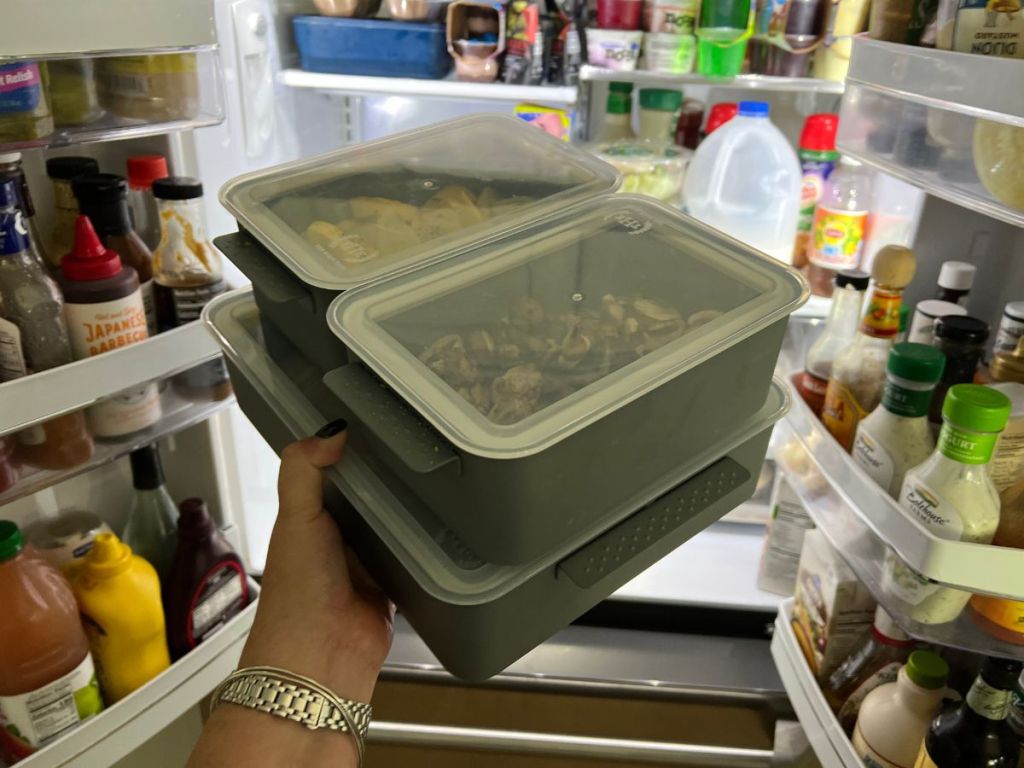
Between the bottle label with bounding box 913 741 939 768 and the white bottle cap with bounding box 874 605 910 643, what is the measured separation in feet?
0.53

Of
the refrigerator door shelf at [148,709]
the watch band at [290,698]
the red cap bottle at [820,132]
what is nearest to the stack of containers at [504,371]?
the watch band at [290,698]

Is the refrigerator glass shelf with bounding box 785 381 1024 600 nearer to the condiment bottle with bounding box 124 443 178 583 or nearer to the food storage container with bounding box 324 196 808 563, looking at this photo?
the food storage container with bounding box 324 196 808 563

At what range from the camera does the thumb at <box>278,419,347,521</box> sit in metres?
0.66

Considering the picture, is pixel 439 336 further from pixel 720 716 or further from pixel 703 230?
pixel 720 716

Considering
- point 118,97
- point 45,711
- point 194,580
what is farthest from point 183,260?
point 45,711

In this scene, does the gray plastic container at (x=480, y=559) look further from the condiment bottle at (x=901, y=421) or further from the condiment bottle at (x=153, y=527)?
the condiment bottle at (x=153, y=527)

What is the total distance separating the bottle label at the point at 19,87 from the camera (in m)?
0.71

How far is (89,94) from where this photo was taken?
84 centimetres

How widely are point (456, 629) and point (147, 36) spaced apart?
636 millimetres

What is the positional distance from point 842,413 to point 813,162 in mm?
600

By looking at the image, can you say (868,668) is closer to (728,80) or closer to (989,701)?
(989,701)

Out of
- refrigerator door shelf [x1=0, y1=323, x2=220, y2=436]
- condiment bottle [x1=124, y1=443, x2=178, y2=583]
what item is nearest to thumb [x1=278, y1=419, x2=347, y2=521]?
refrigerator door shelf [x1=0, y1=323, x2=220, y2=436]

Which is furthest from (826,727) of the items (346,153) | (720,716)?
(346,153)

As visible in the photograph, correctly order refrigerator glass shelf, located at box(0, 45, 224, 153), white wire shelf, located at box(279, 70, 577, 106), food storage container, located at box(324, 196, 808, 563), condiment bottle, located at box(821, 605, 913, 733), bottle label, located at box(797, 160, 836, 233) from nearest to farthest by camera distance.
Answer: food storage container, located at box(324, 196, 808, 563)
refrigerator glass shelf, located at box(0, 45, 224, 153)
condiment bottle, located at box(821, 605, 913, 733)
white wire shelf, located at box(279, 70, 577, 106)
bottle label, located at box(797, 160, 836, 233)
